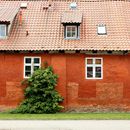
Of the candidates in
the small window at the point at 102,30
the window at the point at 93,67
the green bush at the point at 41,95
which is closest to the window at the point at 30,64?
the green bush at the point at 41,95

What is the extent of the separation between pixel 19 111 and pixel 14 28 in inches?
271

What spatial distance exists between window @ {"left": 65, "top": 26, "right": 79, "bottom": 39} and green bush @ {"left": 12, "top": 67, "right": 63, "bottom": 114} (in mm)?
3475

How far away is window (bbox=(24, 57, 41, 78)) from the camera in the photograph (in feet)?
109

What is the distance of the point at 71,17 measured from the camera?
34.7 metres

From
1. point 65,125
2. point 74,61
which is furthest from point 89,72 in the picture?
point 65,125

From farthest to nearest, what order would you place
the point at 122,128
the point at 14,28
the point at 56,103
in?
the point at 14,28 → the point at 56,103 → the point at 122,128

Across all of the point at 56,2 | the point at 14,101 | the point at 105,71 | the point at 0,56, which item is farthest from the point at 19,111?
the point at 56,2

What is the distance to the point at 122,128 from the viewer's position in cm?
2077

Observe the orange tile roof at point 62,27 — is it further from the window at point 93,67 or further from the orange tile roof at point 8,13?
the window at point 93,67

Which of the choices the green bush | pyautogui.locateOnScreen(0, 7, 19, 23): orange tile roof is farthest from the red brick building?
the green bush

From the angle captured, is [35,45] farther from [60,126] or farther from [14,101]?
[60,126]

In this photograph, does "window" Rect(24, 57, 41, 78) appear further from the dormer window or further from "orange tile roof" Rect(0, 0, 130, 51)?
the dormer window

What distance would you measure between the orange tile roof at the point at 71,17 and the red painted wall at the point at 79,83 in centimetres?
285

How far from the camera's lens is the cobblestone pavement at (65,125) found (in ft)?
67.9
